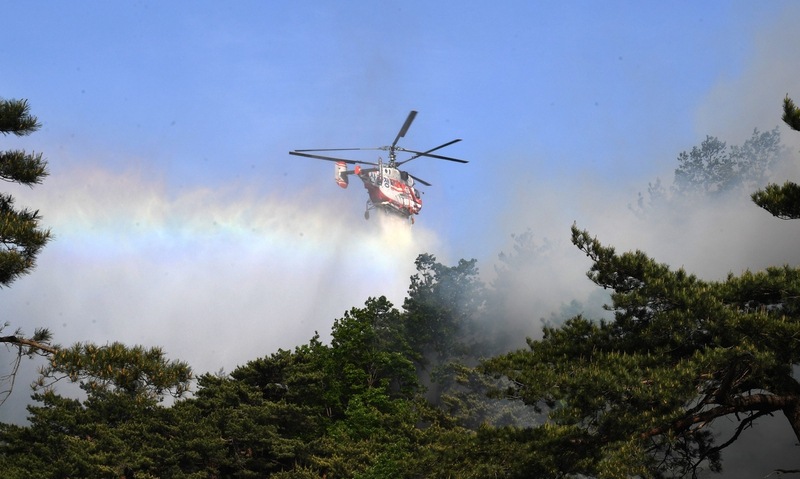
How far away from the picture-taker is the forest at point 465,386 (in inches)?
569

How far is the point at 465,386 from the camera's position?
2149 inches

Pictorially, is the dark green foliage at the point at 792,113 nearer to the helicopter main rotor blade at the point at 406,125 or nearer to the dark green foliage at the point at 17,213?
the dark green foliage at the point at 17,213

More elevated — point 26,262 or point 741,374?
point 26,262

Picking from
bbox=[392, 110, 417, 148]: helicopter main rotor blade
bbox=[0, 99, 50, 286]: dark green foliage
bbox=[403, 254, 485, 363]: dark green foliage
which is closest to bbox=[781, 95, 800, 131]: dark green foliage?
bbox=[0, 99, 50, 286]: dark green foliage

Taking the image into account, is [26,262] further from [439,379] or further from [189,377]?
[439,379]

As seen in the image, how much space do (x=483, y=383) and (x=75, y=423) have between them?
24367 mm

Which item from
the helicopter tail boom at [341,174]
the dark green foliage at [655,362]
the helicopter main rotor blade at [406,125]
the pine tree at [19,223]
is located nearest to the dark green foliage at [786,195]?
the dark green foliage at [655,362]

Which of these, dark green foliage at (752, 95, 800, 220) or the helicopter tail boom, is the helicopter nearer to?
the helicopter tail boom

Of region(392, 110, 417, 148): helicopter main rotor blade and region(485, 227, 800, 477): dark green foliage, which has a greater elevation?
region(392, 110, 417, 148): helicopter main rotor blade

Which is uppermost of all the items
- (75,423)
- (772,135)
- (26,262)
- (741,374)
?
(772,135)

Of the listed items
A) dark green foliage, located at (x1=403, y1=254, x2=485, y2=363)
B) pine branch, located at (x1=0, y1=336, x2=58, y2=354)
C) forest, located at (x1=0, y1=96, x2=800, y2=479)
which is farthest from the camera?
dark green foliage, located at (x1=403, y1=254, x2=485, y2=363)

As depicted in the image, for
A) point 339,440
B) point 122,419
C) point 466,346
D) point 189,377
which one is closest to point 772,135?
point 466,346

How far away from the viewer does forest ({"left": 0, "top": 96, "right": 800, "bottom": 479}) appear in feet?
47.4

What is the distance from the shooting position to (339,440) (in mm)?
40375
